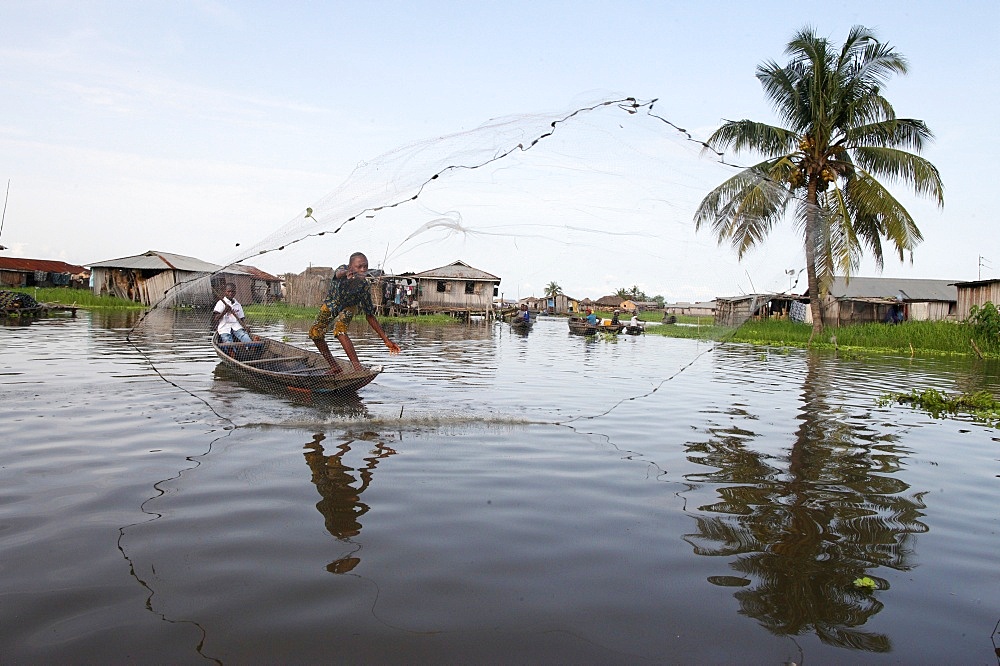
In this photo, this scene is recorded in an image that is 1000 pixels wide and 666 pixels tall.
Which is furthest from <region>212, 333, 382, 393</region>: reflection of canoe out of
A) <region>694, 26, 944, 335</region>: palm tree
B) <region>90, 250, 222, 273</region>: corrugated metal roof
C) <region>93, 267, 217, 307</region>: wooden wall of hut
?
<region>90, 250, 222, 273</region>: corrugated metal roof

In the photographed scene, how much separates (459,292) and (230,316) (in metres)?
30.2

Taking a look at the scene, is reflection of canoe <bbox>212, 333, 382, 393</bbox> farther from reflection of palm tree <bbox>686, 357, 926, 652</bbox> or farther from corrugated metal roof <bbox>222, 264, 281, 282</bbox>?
reflection of palm tree <bbox>686, 357, 926, 652</bbox>

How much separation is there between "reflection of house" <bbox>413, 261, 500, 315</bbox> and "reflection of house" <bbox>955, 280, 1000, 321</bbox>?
23182 millimetres

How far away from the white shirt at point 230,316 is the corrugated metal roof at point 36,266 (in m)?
38.0

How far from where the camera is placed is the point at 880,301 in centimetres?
3228

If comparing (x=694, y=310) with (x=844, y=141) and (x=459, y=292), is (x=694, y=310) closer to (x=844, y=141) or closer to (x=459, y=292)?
(x=459, y=292)

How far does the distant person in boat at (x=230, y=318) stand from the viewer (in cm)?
994

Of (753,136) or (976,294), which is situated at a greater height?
(753,136)

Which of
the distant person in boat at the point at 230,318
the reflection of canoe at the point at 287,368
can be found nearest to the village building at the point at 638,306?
the distant person in boat at the point at 230,318

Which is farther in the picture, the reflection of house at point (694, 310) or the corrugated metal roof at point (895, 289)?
the reflection of house at point (694, 310)

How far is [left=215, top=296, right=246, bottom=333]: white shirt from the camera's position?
1012 cm

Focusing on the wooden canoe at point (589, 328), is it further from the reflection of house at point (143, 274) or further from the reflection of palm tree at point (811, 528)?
the reflection of palm tree at point (811, 528)

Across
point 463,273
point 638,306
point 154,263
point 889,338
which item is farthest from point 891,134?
point 638,306

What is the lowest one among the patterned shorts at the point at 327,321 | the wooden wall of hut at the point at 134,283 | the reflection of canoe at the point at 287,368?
the reflection of canoe at the point at 287,368
